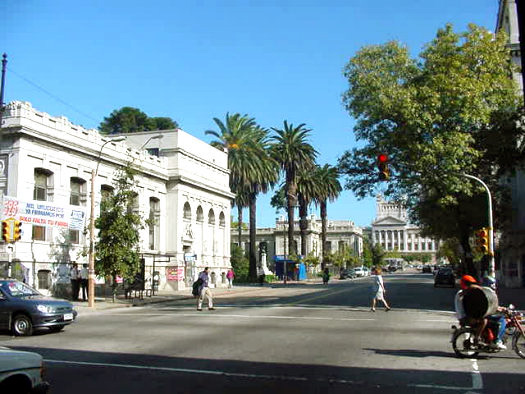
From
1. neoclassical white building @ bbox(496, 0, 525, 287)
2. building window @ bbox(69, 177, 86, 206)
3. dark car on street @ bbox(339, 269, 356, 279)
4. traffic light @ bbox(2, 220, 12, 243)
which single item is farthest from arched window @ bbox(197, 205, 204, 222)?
dark car on street @ bbox(339, 269, 356, 279)

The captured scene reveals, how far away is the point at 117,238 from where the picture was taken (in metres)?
30.5

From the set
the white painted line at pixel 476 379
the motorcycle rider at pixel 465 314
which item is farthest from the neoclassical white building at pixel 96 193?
the white painted line at pixel 476 379

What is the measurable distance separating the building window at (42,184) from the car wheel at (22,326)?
61.9ft

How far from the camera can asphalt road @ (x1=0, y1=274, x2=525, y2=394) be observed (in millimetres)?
8867

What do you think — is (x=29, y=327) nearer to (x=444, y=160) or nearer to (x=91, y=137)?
(x=444, y=160)

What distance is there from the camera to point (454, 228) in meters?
40.5

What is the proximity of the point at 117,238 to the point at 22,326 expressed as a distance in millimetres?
15008

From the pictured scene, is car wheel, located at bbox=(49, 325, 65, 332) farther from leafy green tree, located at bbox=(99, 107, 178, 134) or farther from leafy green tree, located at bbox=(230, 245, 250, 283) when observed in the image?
leafy green tree, located at bbox=(99, 107, 178, 134)

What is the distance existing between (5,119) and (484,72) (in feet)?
83.7

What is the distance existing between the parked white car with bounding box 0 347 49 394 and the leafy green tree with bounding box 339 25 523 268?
22.9m

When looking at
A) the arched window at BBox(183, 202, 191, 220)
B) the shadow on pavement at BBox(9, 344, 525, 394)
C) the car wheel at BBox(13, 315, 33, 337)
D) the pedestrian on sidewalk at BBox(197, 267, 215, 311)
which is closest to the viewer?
the shadow on pavement at BBox(9, 344, 525, 394)

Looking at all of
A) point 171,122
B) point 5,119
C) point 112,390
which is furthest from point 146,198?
point 171,122

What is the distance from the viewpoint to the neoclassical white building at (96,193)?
31562 millimetres

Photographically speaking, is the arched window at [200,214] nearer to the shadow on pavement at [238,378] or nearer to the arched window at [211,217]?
the arched window at [211,217]
